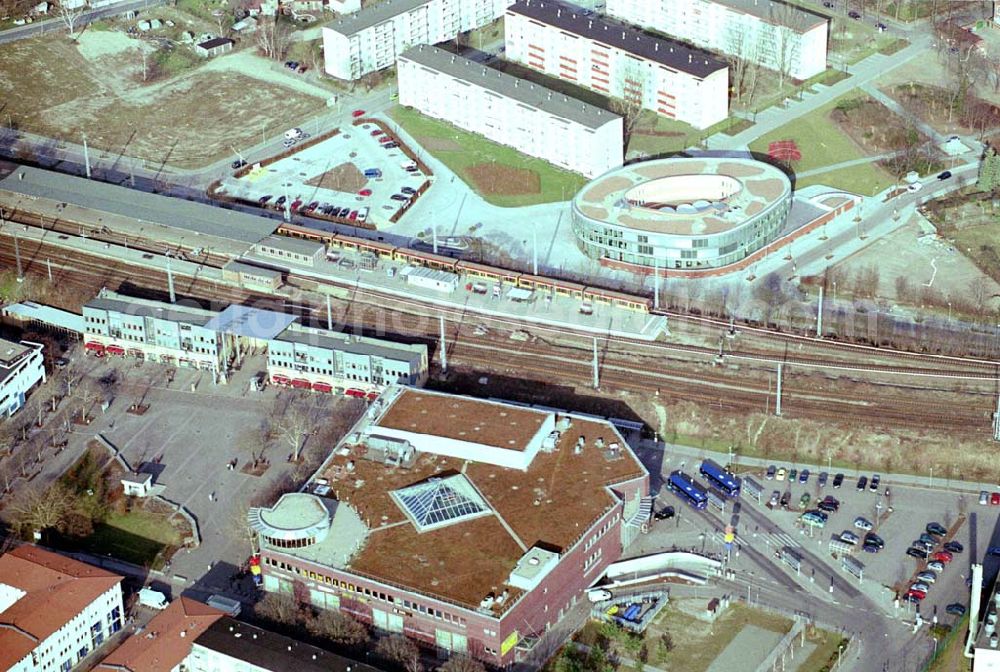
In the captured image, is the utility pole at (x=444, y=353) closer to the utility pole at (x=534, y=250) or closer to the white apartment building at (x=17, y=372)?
the utility pole at (x=534, y=250)

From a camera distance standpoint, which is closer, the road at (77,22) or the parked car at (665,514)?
the parked car at (665,514)

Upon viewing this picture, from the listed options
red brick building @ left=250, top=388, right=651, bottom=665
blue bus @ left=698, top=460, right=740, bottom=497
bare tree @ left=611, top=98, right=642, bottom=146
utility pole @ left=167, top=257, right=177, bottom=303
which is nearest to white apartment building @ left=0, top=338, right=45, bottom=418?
utility pole @ left=167, top=257, right=177, bottom=303

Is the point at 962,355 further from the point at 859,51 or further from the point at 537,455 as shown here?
the point at 859,51

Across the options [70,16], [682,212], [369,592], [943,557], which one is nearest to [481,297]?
[682,212]

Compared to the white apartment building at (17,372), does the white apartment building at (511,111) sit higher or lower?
higher

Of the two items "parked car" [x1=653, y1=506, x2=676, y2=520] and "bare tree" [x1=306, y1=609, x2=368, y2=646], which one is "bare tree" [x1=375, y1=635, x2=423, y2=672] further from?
"parked car" [x1=653, y1=506, x2=676, y2=520]

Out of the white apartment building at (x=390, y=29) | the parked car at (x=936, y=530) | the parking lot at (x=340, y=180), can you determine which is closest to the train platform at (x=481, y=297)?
the parking lot at (x=340, y=180)
